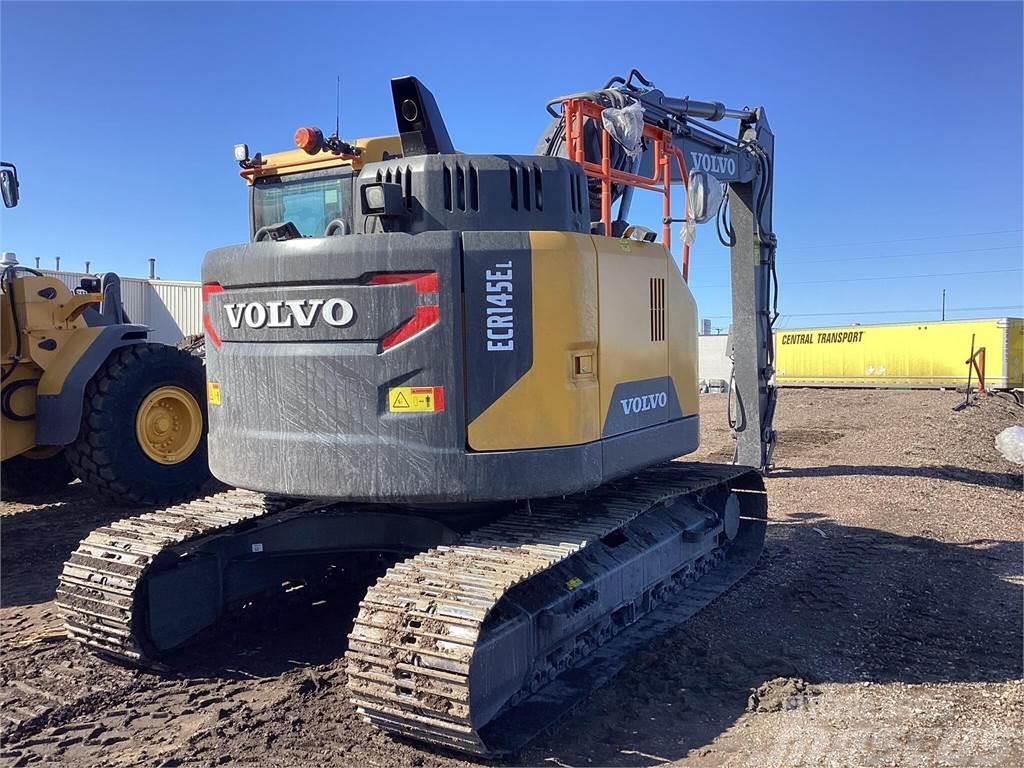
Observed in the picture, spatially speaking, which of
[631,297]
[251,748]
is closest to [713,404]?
[631,297]

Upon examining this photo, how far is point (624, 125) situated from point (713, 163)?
8.40 feet

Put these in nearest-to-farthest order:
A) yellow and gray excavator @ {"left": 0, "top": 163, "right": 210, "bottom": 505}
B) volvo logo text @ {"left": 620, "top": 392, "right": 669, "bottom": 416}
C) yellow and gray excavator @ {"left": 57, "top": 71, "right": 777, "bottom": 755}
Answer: yellow and gray excavator @ {"left": 57, "top": 71, "right": 777, "bottom": 755}
volvo logo text @ {"left": 620, "top": 392, "right": 669, "bottom": 416}
yellow and gray excavator @ {"left": 0, "top": 163, "right": 210, "bottom": 505}

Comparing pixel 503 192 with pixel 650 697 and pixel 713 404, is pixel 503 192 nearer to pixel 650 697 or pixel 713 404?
pixel 650 697

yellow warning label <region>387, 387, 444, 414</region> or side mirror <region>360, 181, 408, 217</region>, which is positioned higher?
side mirror <region>360, 181, 408, 217</region>

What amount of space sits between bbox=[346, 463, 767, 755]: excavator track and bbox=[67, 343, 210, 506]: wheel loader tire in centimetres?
455

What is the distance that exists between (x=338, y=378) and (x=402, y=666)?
1247 millimetres

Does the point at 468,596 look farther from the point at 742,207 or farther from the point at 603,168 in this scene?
the point at 742,207

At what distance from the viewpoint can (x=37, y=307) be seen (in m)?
7.61

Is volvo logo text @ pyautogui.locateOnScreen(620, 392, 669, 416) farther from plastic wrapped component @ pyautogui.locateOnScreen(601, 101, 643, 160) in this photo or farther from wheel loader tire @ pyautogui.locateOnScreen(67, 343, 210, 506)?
Answer: wheel loader tire @ pyautogui.locateOnScreen(67, 343, 210, 506)

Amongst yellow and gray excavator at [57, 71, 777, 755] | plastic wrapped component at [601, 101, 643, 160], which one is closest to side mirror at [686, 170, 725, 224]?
plastic wrapped component at [601, 101, 643, 160]

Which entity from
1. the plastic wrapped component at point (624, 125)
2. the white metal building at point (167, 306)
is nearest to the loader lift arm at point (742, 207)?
the plastic wrapped component at point (624, 125)

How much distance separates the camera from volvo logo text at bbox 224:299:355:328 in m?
3.73

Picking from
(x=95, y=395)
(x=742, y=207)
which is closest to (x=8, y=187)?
(x=95, y=395)

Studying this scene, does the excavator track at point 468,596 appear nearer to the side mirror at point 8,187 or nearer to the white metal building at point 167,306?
the side mirror at point 8,187
